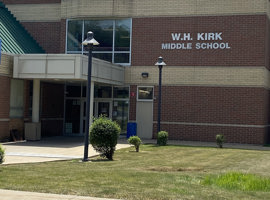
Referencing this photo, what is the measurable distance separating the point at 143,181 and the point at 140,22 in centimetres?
1800

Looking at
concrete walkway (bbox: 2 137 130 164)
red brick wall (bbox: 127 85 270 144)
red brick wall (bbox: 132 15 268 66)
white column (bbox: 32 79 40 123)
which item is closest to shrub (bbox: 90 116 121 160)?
concrete walkway (bbox: 2 137 130 164)

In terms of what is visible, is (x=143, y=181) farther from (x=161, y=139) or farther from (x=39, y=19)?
(x=39, y=19)

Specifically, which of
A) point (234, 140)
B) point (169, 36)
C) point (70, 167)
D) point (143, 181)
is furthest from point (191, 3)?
point (143, 181)

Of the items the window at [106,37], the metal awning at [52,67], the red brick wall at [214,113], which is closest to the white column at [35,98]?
the metal awning at [52,67]

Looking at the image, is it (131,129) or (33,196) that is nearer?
(33,196)

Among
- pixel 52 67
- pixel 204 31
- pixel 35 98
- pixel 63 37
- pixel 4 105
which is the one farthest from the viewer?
pixel 63 37

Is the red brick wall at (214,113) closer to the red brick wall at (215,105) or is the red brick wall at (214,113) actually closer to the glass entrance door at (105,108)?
the red brick wall at (215,105)

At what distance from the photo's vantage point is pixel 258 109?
25.6 m

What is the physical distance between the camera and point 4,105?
74.6 feet

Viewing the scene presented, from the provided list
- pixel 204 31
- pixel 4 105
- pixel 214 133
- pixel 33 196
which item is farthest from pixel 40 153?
pixel 204 31

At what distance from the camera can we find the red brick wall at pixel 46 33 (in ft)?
98.3

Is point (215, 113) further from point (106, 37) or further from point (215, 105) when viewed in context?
point (106, 37)

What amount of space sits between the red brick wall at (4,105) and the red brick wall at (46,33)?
25.2 ft

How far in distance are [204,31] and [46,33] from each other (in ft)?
34.0
